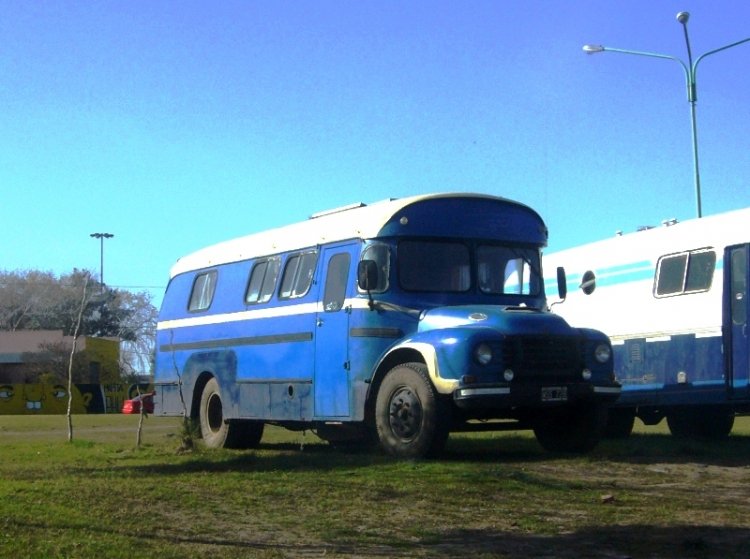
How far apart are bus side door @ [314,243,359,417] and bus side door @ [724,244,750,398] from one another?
17.4 ft

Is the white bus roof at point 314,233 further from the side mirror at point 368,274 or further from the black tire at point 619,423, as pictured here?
the black tire at point 619,423

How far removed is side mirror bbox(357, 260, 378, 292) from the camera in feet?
39.6

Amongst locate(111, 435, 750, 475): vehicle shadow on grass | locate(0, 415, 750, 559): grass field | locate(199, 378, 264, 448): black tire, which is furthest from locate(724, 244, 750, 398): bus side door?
locate(199, 378, 264, 448): black tire

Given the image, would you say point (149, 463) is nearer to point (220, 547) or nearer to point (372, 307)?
point (372, 307)

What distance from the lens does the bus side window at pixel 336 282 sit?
12797 mm

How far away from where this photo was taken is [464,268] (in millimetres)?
12641

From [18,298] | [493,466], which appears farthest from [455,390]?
[18,298]

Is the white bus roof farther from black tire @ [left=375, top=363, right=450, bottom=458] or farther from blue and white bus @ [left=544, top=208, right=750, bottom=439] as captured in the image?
blue and white bus @ [left=544, top=208, right=750, bottom=439]

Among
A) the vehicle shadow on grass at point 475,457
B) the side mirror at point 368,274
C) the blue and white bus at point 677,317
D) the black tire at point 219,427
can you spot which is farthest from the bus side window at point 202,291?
the blue and white bus at point 677,317

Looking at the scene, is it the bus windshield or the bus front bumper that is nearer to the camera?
the bus front bumper

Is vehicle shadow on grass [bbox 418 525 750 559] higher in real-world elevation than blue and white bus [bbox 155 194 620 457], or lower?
lower

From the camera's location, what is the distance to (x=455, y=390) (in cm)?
1099

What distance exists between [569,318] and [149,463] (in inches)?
352

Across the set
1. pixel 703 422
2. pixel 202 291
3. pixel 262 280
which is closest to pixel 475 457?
pixel 262 280
